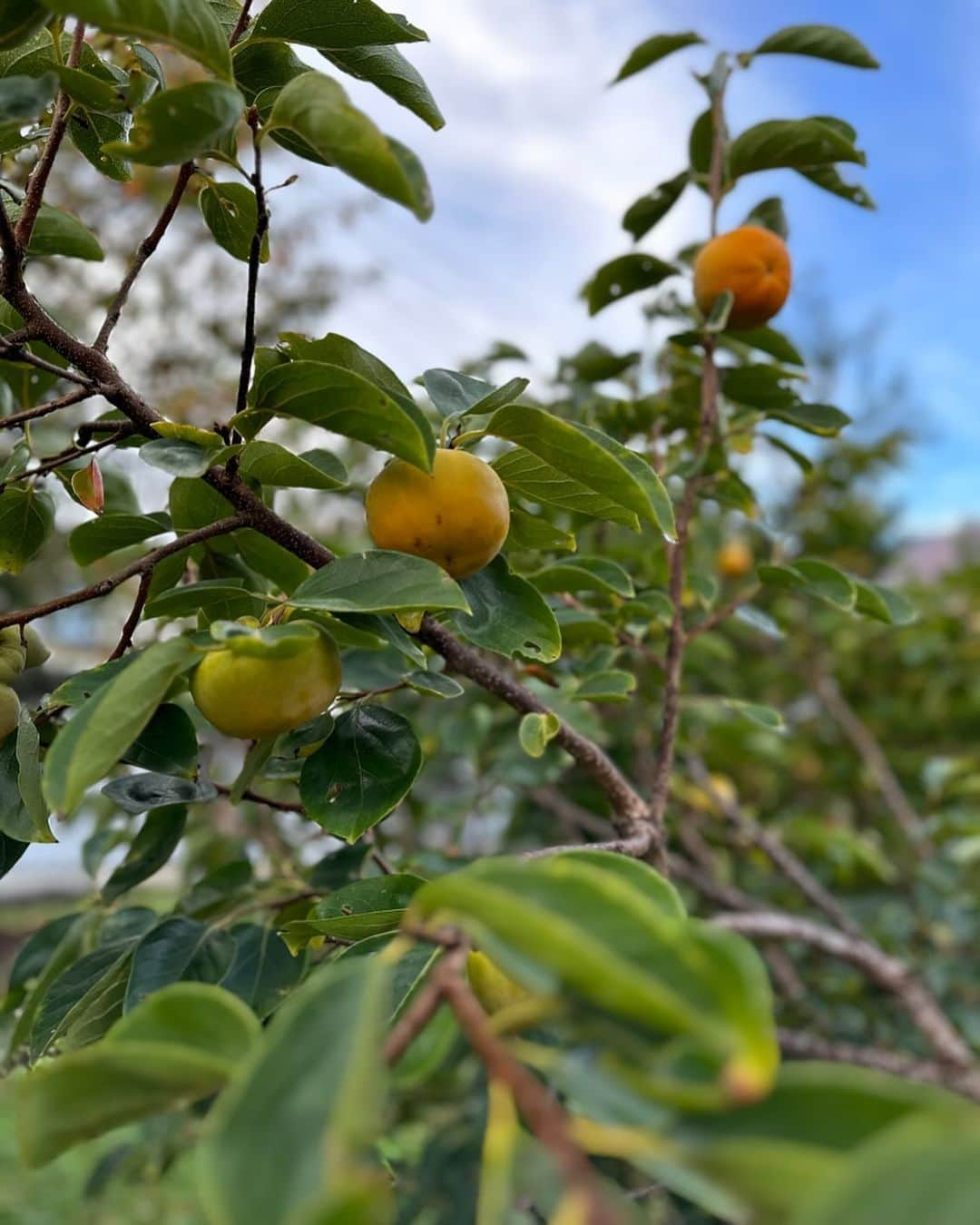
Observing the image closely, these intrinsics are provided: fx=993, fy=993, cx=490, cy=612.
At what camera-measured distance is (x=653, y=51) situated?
1.06m

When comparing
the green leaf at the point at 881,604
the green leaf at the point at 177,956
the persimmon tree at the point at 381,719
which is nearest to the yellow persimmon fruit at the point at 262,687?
the persimmon tree at the point at 381,719

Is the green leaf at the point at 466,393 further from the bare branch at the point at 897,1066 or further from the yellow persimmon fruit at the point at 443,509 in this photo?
the bare branch at the point at 897,1066

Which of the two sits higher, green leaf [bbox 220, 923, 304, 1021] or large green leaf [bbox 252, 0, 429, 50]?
large green leaf [bbox 252, 0, 429, 50]

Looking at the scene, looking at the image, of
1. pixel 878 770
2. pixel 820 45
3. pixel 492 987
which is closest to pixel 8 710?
pixel 492 987

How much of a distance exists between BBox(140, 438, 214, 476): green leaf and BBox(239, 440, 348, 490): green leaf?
1.0 inches

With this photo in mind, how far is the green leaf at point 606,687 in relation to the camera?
87 cm

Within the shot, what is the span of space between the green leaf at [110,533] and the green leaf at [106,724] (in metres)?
0.23

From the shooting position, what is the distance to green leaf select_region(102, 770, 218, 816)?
0.63m

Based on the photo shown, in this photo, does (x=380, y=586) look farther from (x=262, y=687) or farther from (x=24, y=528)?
(x=24, y=528)

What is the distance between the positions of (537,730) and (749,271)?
1.61 feet

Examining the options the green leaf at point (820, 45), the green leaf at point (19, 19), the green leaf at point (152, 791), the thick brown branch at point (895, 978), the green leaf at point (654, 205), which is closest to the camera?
the green leaf at point (19, 19)

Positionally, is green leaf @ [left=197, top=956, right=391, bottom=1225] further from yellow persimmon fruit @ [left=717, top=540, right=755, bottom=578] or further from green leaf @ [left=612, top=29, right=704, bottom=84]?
yellow persimmon fruit @ [left=717, top=540, right=755, bottom=578]

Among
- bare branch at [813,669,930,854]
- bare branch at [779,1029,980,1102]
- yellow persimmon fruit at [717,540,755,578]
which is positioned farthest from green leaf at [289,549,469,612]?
yellow persimmon fruit at [717,540,755,578]

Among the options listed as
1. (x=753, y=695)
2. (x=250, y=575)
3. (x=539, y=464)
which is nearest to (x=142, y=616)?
(x=250, y=575)
